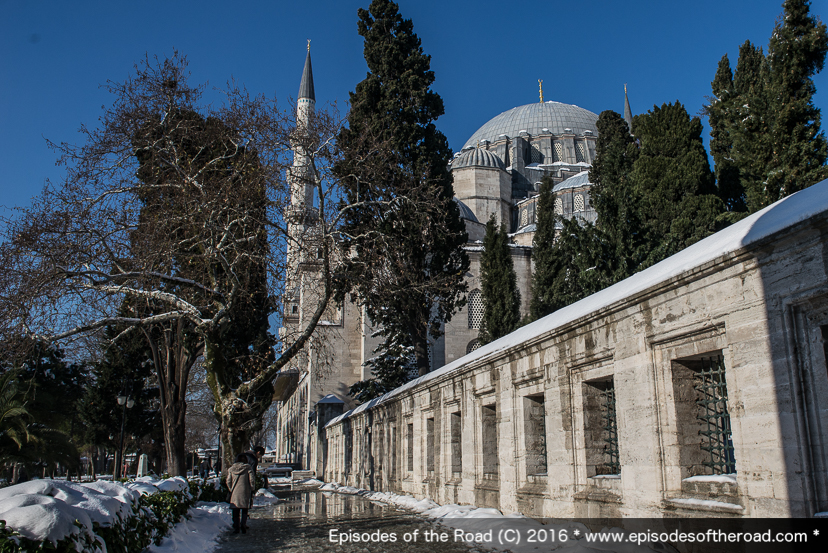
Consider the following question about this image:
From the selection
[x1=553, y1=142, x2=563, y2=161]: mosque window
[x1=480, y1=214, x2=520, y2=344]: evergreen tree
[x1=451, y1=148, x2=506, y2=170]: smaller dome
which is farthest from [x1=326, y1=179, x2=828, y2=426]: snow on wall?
[x1=553, y1=142, x2=563, y2=161]: mosque window

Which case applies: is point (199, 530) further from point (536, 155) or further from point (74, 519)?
point (536, 155)

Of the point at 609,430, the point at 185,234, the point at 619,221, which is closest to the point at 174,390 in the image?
the point at 185,234

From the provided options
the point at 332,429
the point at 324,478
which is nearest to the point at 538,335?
the point at 332,429

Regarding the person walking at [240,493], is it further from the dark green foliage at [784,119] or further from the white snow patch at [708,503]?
the dark green foliage at [784,119]

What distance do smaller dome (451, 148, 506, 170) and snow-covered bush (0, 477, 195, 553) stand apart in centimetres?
4402

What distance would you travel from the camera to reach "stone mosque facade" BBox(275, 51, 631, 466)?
32000mm

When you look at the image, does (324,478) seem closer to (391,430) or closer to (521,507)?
(391,430)

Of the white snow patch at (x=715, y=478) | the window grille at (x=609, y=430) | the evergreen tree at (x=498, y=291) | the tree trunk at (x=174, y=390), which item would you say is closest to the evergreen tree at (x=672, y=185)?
the evergreen tree at (x=498, y=291)

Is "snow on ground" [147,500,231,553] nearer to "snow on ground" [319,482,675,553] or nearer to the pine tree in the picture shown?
"snow on ground" [319,482,675,553]

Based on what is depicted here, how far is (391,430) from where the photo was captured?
14.4 m

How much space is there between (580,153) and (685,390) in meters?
54.5

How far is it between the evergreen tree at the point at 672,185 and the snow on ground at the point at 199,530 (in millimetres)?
11775

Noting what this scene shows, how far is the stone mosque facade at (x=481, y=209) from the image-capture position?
32.0 meters

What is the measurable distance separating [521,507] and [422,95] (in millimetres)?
13046
